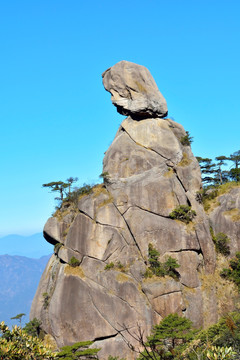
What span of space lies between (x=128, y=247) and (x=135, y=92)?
22.6 m

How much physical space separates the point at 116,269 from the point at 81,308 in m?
5.81

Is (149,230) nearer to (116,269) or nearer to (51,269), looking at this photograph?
(116,269)

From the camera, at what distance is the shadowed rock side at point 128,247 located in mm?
38656

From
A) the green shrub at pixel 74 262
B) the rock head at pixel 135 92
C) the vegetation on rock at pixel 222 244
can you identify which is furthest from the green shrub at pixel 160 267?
the rock head at pixel 135 92

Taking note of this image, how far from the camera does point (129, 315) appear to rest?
38.4 m

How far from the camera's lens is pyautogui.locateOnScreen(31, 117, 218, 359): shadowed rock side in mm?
38656

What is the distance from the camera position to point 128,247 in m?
42.4

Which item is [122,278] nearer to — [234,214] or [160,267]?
[160,267]

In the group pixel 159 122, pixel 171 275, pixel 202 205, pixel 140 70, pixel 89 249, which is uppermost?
pixel 140 70

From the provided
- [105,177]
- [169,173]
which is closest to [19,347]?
[105,177]

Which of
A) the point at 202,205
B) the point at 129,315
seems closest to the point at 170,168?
the point at 202,205

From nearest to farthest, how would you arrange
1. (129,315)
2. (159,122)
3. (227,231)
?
(129,315), (227,231), (159,122)

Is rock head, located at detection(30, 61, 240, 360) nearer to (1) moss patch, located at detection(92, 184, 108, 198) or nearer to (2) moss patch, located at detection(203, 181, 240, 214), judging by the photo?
(1) moss patch, located at detection(92, 184, 108, 198)

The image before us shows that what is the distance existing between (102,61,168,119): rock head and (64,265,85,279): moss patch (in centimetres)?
2318
